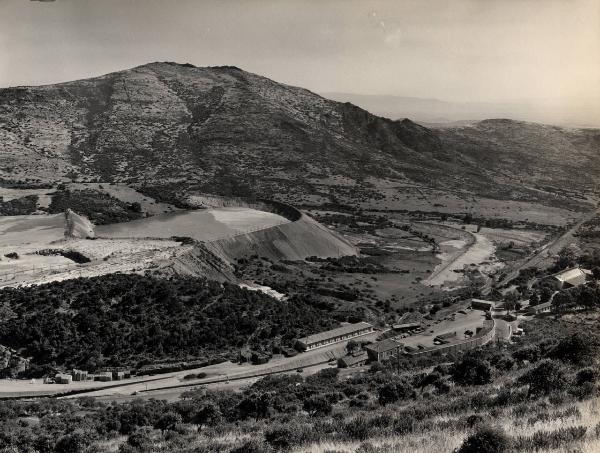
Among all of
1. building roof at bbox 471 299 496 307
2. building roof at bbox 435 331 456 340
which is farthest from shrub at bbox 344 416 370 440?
building roof at bbox 471 299 496 307

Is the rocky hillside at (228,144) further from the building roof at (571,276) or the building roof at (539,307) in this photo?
the building roof at (539,307)

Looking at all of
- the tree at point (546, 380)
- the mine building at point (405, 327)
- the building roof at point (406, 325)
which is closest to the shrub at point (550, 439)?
the tree at point (546, 380)

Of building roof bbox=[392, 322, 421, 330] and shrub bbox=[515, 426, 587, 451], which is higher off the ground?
A: shrub bbox=[515, 426, 587, 451]

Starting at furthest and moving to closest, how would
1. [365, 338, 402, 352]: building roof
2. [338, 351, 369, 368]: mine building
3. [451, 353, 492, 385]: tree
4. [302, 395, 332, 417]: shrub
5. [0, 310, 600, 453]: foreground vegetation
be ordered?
1. [365, 338, 402, 352]: building roof
2. [338, 351, 369, 368]: mine building
3. [451, 353, 492, 385]: tree
4. [302, 395, 332, 417]: shrub
5. [0, 310, 600, 453]: foreground vegetation

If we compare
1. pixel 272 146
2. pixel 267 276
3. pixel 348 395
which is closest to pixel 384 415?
pixel 348 395

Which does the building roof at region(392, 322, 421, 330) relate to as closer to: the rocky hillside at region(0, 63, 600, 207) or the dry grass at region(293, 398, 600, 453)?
the dry grass at region(293, 398, 600, 453)

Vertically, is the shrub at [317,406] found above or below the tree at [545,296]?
above
